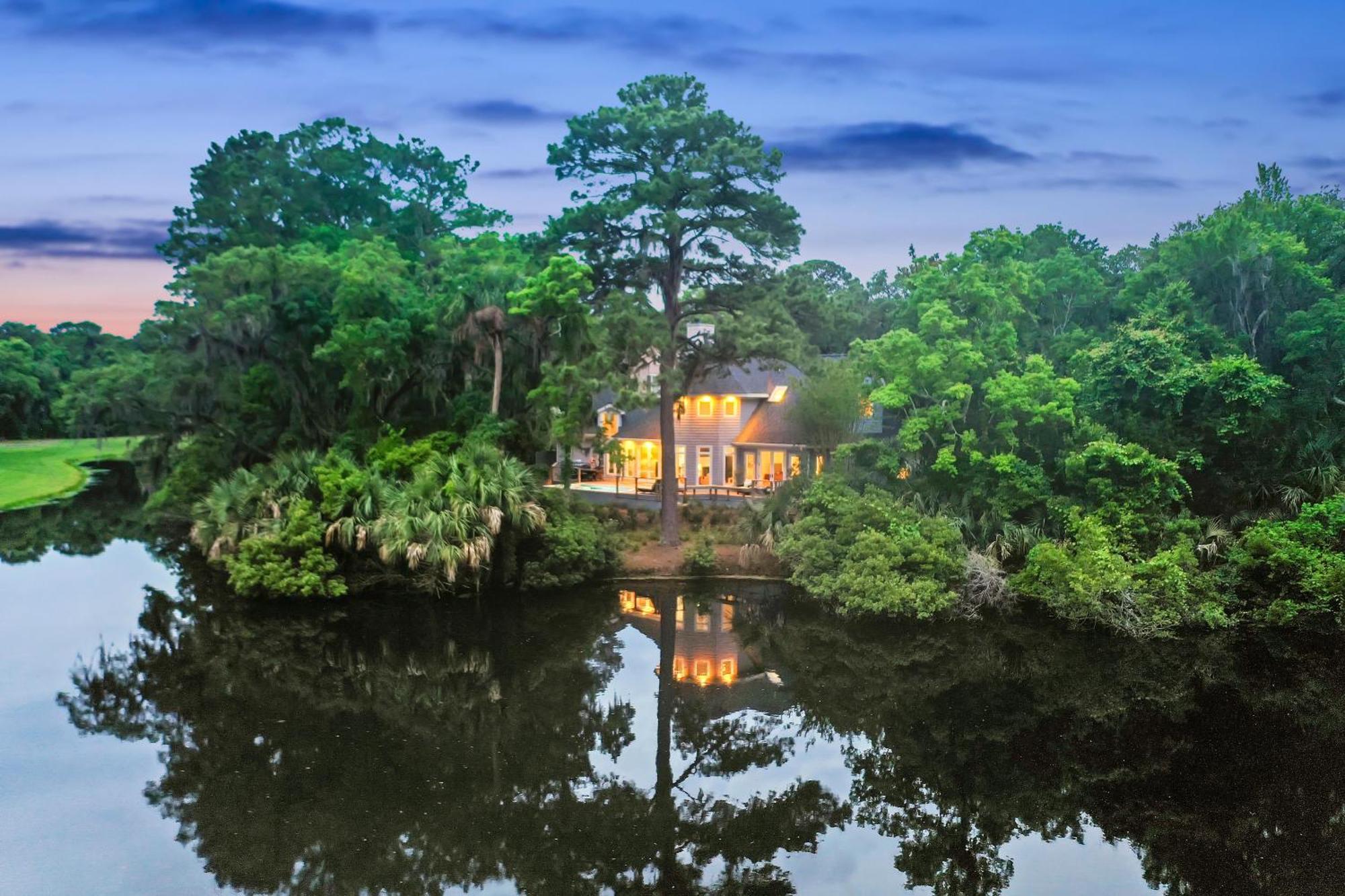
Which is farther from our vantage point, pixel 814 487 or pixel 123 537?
pixel 123 537

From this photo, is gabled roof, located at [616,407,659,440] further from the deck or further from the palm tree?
the palm tree

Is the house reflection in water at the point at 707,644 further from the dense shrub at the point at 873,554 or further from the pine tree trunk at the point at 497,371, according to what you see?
the pine tree trunk at the point at 497,371

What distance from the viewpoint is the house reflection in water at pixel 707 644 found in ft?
64.5

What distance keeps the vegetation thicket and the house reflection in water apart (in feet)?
7.64

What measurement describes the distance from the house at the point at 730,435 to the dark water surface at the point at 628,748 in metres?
13.3

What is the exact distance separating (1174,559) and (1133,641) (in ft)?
7.23

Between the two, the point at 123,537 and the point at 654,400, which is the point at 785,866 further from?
the point at 123,537

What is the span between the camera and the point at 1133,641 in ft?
70.4

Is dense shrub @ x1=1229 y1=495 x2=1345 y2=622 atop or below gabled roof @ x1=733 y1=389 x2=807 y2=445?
below

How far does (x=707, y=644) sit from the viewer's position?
2211cm

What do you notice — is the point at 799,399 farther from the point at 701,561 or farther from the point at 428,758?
the point at 428,758

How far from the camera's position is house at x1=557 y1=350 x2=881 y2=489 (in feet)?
123

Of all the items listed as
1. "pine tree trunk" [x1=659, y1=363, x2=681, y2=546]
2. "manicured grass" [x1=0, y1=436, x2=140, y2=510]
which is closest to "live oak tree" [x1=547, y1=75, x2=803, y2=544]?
"pine tree trunk" [x1=659, y1=363, x2=681, y2=546]

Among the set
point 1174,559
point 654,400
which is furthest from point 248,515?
point 1174,559
